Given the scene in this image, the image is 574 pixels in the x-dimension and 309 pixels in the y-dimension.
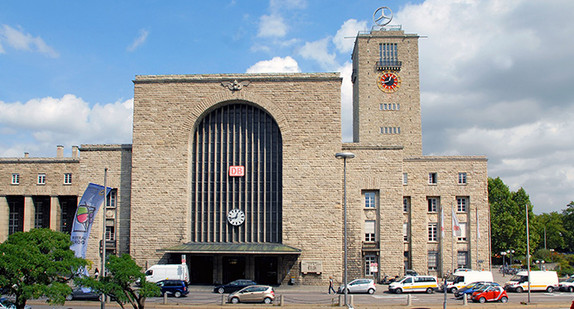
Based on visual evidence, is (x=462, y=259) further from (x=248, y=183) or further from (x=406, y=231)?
(x=248, y=183)

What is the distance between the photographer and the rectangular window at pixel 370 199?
44.1 m

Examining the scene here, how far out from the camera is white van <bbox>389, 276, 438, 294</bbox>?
37.2m

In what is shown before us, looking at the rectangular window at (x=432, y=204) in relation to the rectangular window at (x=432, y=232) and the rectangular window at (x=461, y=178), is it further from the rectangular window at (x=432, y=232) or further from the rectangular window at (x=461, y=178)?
the rectangular window at (x=461, y=178)

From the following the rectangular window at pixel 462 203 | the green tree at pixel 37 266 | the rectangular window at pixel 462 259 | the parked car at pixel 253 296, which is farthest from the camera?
the rectangular window at pixel 462 203

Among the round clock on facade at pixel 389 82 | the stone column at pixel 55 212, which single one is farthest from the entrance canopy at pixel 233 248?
the round clock on facade at pixel 389 82

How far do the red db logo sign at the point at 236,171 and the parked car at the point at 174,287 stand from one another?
11.1 m

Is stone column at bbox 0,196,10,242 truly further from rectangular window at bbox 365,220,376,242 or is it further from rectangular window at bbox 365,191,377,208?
rectangular window at bbox 365,191,377,208

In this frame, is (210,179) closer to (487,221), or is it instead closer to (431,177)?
(431,177)

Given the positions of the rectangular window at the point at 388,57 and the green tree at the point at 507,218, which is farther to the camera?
the green tree at the point at 507,218

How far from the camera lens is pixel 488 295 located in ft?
105

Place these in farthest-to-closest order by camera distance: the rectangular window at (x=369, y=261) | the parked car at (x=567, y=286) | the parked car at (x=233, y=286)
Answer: the rectangular window at (x=369, y=261), the parked car at (x=567, y=286), the parked car at (x=233, y=286)

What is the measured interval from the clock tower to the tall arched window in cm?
2125

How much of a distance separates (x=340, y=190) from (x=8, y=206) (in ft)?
105

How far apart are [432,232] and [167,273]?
83.7 feet
